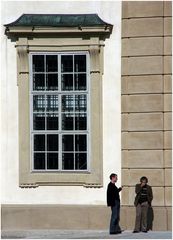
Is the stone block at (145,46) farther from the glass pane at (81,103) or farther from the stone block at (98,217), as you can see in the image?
the stone block at (98,217)

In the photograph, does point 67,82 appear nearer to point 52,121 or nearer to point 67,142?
point 52,121

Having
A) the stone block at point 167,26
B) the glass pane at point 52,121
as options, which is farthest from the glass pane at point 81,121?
the stone block at point 167,26

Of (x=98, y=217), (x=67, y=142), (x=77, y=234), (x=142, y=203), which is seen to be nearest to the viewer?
(x=142, y=203)

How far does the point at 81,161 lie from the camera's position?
66.2 feet

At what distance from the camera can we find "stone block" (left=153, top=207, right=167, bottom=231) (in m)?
19.4

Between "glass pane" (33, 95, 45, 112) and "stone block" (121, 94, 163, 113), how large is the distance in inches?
78.2

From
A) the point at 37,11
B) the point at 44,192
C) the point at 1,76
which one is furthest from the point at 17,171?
the point at 37,11

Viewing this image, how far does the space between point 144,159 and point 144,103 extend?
1.24m

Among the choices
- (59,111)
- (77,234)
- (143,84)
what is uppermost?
(143,84)

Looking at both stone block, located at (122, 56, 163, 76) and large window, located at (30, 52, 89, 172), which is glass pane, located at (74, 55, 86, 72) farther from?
stone block, located at (122, 56, 163, 76)

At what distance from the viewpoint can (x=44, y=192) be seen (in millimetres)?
20125

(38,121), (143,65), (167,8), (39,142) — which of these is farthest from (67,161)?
(167,8)

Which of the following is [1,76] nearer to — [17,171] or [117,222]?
[17,171]

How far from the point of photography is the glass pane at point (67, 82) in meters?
20.2
